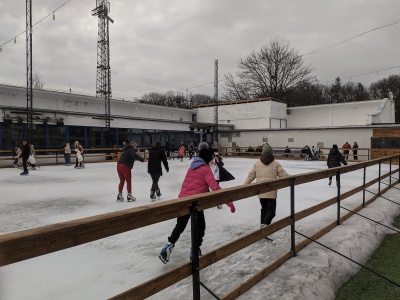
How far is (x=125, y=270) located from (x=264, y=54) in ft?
144

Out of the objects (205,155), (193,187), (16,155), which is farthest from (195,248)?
(16,155)

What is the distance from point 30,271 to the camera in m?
3.59

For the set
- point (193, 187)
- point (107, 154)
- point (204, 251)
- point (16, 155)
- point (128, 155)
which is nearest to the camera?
point (193, 187)

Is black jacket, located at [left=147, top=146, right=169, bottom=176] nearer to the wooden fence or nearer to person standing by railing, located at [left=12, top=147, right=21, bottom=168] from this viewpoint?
person standing by railing, located at [left=12, top=147, right=21, bottom=168]

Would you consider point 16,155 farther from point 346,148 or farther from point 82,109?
point 346,148

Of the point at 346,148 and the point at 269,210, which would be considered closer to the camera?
the point at 269,210

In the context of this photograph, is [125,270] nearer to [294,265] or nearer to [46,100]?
[294,265]

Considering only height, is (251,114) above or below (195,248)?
above

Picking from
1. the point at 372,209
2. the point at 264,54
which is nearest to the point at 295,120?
the point at 264,54

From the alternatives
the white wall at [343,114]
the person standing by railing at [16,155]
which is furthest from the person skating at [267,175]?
the white wall at [343,114]

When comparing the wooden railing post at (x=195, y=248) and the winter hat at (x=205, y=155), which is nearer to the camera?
the wooden railing post at (x=195, y=248)

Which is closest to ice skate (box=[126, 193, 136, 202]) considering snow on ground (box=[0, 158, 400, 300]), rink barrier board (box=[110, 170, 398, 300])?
snow on ground (box=[0, 158, 400, 300])

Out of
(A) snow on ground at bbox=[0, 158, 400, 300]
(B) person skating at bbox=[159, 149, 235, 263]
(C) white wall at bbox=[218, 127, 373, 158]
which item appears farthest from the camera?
(C) white wall at bbox=[218, 127, 373, 158]

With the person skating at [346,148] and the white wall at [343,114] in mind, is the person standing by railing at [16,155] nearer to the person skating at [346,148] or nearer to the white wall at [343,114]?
the person skating at [346,148]
